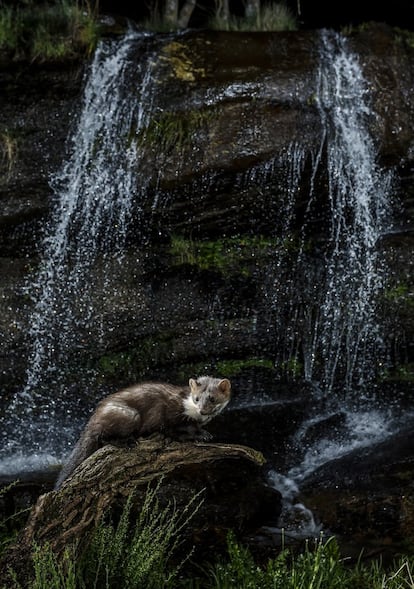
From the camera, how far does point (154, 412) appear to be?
644 centimetres

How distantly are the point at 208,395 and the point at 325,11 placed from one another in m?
10.4

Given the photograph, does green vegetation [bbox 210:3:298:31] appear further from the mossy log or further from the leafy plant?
A: the leafy plant

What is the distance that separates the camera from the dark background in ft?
45.8


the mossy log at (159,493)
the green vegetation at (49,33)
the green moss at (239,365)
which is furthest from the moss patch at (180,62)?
the mossy log at (159,493)

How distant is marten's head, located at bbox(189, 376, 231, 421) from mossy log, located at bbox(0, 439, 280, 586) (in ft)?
1.32

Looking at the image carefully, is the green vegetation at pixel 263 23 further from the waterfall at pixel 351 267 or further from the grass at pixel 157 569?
the grass at pixel 157 569

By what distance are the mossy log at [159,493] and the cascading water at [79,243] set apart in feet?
10.7

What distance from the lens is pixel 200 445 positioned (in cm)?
584

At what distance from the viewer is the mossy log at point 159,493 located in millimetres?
4770

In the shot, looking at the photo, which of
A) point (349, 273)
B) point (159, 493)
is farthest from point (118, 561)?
point (349, 273)

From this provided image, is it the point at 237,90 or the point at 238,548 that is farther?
the point at 237,90

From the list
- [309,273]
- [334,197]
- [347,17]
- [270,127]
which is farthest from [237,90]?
[347,17]

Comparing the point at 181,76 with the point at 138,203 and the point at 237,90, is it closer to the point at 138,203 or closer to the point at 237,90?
the point at 237,90

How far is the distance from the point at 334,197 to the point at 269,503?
171 inches
